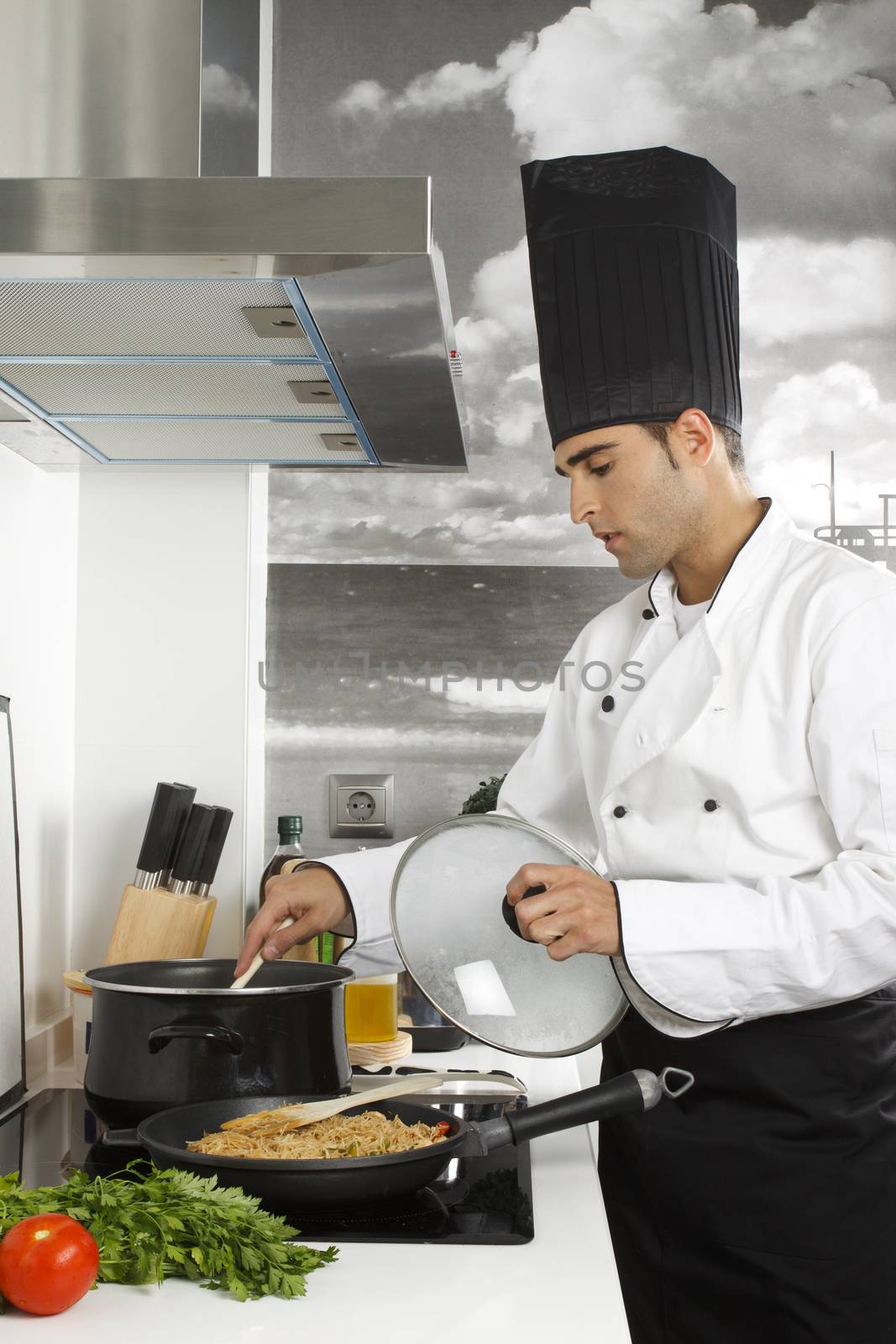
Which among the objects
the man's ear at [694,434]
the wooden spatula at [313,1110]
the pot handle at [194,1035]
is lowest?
the wooden spatula at [313,1110]

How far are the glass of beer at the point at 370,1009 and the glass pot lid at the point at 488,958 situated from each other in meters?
0.51

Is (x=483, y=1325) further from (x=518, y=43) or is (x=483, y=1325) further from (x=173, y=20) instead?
(x=518, y=43)

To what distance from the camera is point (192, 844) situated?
5.36 ft

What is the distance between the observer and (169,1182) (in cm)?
84

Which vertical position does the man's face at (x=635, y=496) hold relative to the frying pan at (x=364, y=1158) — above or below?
above

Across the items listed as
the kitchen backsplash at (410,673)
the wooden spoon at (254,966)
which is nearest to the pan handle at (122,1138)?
the wooden spoon at (254,966)

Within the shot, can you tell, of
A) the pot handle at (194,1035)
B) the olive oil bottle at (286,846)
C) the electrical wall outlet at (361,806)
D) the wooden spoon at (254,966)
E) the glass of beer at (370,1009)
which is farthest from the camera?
the electrical wall outlet at (361,806)

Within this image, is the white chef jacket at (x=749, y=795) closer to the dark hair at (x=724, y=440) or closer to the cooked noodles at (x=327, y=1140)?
the dark hair at (x=724, y=440)

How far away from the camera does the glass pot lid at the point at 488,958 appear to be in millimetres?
1055

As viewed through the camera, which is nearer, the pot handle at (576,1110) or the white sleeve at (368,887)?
the pot handle at (576,1110)

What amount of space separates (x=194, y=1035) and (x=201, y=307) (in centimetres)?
64

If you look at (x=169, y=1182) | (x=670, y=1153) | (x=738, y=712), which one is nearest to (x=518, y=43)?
(x=738, y=712)

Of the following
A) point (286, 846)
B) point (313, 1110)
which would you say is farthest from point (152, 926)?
point (313, 1110)

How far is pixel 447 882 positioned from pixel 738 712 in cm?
33
